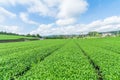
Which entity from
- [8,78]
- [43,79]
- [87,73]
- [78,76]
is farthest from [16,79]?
[87,73]

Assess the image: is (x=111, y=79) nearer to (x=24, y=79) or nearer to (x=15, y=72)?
(x=24, y=79)

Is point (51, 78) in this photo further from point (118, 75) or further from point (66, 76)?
point (118, 75)

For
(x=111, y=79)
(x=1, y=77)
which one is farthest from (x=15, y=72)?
(x=111, y=79)

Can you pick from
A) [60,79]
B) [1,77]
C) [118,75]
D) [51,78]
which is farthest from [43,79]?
[118,75]

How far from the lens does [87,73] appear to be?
9242mm

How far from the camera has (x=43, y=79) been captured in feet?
27.1

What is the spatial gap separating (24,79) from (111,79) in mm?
5623

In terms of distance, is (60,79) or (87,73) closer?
(60,79)

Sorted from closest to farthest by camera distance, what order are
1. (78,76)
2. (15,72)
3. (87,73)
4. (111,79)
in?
1. (111,79)
2. (78,76)
3. (87,73)
4. (15,72)

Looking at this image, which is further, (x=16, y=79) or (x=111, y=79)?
(x=16, y=79)

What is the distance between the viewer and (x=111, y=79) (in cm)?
807

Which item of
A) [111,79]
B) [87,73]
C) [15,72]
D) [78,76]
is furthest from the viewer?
[15,72]

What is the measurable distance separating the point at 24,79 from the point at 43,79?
4.54ft

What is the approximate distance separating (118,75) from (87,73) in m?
2.07
